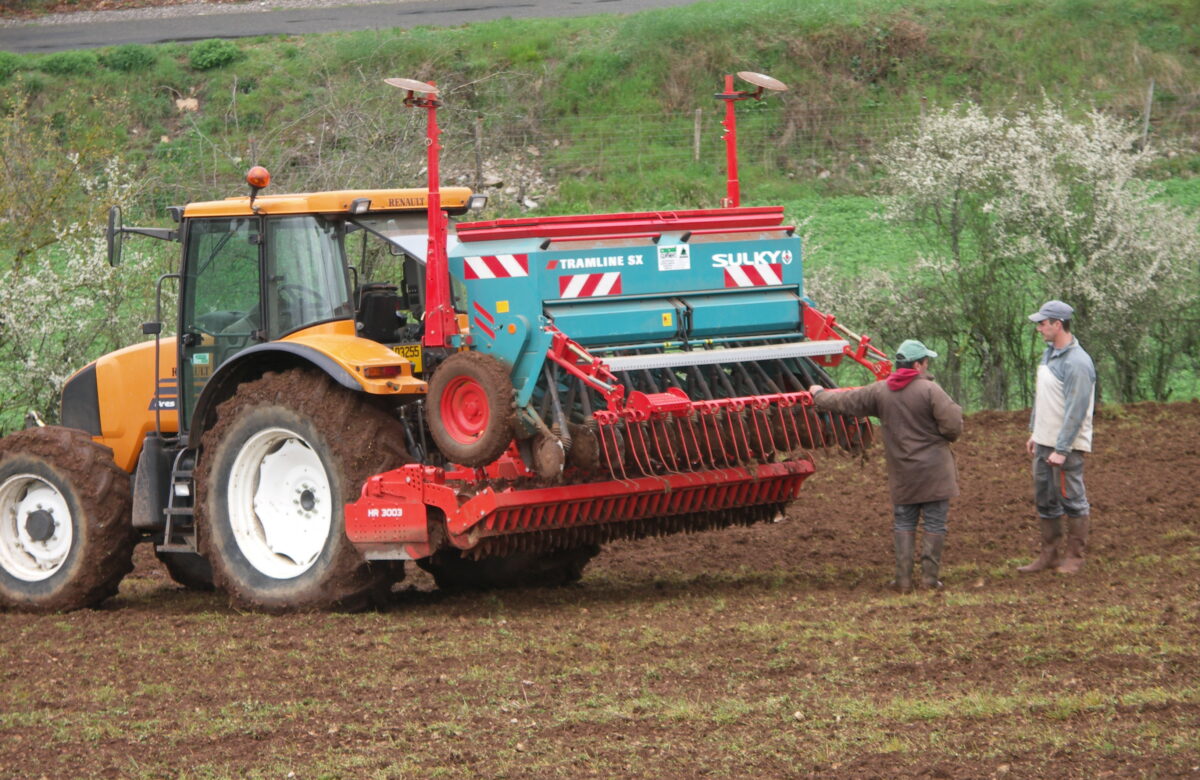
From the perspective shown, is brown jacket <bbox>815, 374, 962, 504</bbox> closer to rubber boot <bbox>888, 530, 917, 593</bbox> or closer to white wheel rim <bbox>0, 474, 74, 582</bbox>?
rubber boot <bbox>888, 530, 917, 593</bbox>

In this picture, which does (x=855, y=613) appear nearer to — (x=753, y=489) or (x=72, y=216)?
(x=753, y=489)

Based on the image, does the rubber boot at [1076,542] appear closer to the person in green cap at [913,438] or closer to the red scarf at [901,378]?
the person in green cap at [913,438]

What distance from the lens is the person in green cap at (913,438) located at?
329 inches

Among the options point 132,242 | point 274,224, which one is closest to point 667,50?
point 132,242

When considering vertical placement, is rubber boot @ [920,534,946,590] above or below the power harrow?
below

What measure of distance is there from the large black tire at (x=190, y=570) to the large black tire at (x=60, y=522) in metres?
0.70

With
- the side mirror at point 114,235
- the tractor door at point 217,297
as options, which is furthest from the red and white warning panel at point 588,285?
the side mirror at point 114,235

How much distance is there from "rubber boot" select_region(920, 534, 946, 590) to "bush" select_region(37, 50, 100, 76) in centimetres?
2802

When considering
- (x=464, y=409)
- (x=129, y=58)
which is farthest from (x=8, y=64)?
(x=464, y=409)

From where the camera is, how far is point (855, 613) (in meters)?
7.78

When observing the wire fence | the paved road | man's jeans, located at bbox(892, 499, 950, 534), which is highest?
the paved road

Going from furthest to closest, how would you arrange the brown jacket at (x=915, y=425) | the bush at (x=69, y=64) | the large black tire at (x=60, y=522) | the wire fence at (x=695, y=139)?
the bush at (x=69, y=64) → the wire fence at (x=695, y=139) → the large black tire at (x=60, y=522) → the brown jacket at (x=915, y=425)

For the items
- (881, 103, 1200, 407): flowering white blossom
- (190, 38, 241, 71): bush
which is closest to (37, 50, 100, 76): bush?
(190, 38, 241, 71): bush

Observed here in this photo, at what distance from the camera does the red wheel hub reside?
25.8ft
